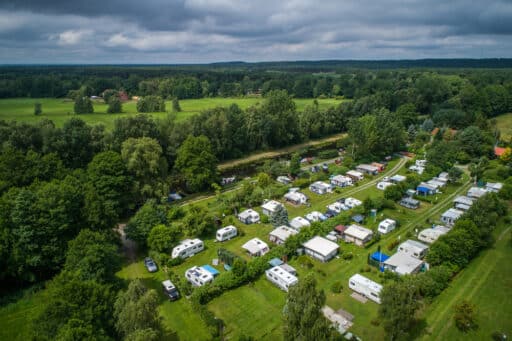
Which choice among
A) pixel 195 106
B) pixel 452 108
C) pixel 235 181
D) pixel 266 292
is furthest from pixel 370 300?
pixel 195 106

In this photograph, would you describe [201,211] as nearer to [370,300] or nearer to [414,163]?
[370,300]

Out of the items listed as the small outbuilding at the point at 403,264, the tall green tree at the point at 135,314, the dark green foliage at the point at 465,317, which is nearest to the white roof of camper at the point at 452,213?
the small outbuilding at the point at 403,264

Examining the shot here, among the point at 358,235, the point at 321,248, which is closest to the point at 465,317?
the point at 358,235

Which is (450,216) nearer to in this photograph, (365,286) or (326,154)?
(365,286)

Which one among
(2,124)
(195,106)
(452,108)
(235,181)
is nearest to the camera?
(2,124)

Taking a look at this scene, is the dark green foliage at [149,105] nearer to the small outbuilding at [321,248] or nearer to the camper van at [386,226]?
the small outbuilding at [321,248]

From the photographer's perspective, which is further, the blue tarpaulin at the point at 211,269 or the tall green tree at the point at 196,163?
the tall green tree at the point at 196,163

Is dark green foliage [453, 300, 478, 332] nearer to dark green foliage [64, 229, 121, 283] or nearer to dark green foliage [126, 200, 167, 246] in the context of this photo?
dark green foliage [64, 229, 121, 283]
